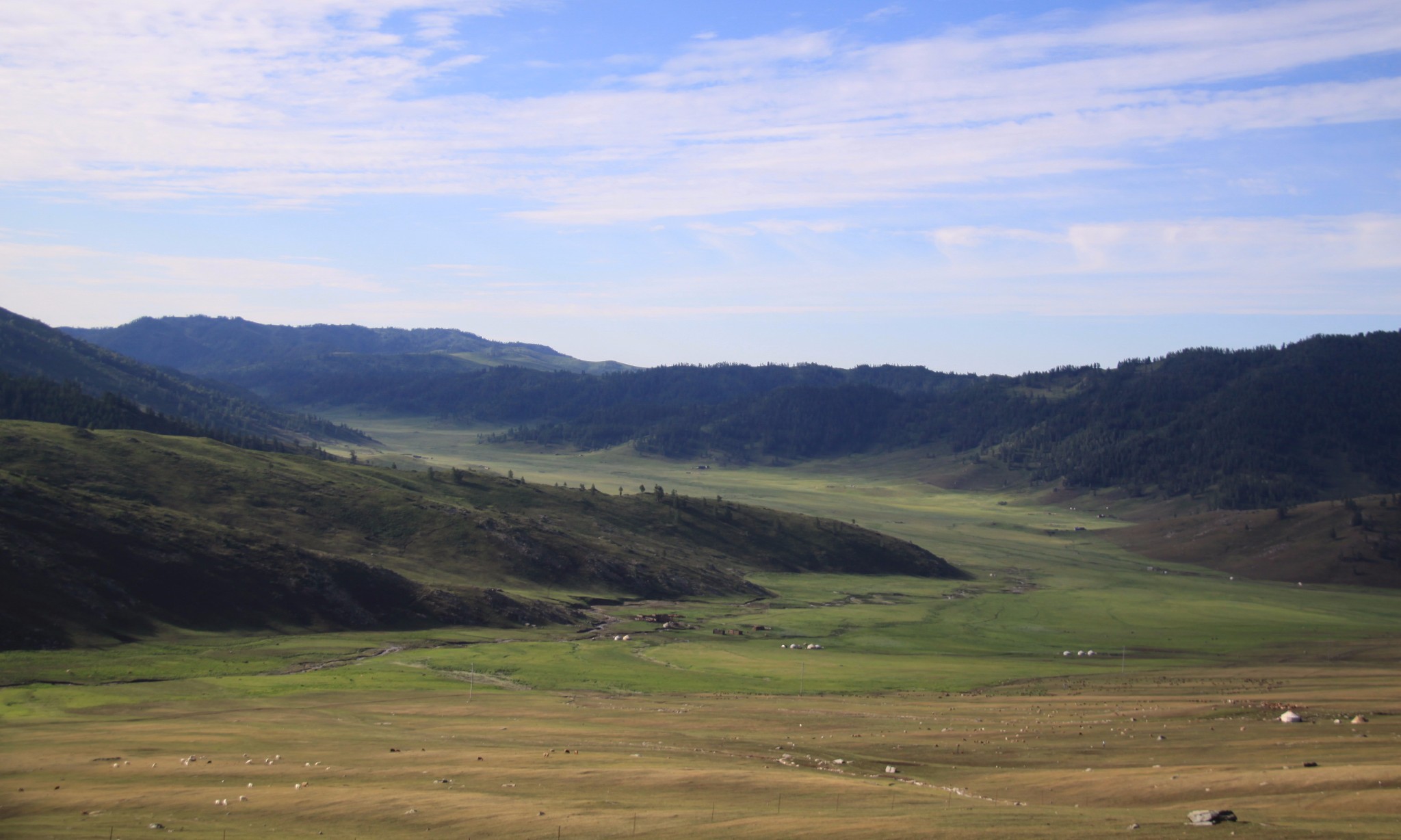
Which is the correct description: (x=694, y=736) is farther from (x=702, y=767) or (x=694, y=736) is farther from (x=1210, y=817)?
(x=1210, y=817)

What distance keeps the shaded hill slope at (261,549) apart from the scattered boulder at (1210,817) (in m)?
93.7

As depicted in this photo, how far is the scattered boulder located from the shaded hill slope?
93.7 m

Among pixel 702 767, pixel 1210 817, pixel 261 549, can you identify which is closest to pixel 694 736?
pixel 702 767

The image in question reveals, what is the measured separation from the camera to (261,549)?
125125 millimetres

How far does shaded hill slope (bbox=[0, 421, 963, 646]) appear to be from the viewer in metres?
106

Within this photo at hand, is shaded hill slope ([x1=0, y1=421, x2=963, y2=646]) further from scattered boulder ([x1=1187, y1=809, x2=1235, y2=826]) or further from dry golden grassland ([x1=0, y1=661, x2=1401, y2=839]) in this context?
scattered boulder ([x1=1187, y1=809, x2=1235, y2=826])

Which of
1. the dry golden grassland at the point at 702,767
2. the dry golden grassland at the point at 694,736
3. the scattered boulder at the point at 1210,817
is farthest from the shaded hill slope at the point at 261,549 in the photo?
the scattered boulder at the point at 1210,817

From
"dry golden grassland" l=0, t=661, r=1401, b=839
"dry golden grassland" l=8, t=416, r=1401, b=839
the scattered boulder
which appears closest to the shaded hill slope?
"dry golden grassland" l=8, t=416, r=1401, b=839

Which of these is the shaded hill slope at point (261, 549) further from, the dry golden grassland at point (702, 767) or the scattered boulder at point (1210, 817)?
the scattered boulder at point (1210, 817)

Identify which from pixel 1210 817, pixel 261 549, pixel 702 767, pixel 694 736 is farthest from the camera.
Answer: pixel 261 549

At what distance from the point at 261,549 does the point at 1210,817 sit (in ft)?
371

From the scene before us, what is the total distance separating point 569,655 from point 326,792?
6244 centimetres

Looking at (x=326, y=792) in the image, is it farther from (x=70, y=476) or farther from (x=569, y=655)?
(x=70, y=476)

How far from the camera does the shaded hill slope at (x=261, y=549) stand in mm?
105812
